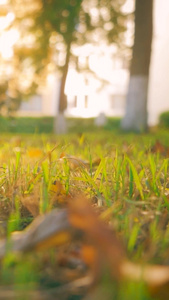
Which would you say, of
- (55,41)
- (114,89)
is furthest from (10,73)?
(114,89)

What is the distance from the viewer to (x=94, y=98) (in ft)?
114

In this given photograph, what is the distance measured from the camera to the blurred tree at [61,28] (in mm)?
13477

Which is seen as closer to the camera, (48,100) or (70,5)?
(70,5)

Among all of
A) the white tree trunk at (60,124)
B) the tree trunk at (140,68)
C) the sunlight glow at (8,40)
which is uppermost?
the sunlight glow at (8,40)

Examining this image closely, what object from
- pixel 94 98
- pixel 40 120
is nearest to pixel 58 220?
pixel 40 120

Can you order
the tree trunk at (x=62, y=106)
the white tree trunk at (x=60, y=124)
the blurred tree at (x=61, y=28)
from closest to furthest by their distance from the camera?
the blurred tree at (x=61, y=28), the tree trunk at (x=62, y=106), the white tree trunk at (x=60, y=124)

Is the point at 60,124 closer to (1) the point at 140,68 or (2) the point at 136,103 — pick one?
(2) the point at 136,103

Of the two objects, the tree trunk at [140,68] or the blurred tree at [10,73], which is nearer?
the tree trunk at [140,68]

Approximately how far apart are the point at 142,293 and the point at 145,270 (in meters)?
0.04

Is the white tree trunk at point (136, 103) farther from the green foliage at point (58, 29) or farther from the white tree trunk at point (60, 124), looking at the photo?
the white tree trunk at point (60, 124)

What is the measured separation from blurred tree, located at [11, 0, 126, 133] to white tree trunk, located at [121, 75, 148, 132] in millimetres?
2986

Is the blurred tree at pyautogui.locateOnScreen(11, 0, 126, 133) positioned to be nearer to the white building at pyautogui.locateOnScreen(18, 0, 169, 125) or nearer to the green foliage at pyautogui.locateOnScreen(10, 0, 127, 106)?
the green foliage at pyautogui.locateOnScreen(10, 0, 127, 106)

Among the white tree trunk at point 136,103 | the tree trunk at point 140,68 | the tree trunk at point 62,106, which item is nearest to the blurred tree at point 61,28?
the tree trunk at point 62,106

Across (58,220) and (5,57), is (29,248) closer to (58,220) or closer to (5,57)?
(58,220)
